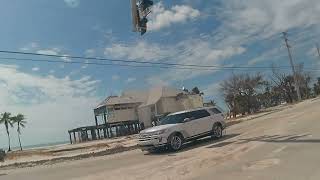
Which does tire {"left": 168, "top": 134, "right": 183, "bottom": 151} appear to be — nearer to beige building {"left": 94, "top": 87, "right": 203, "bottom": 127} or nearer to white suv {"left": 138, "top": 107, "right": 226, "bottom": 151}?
white suv {"left": 138, "top": 107, "right": 226, "bottom": 151}

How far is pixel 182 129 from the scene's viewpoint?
23.5m

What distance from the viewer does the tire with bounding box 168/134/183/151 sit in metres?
22.5

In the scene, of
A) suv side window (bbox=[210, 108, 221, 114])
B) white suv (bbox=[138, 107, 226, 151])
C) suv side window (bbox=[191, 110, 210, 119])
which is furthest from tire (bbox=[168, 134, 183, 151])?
suv side window (bbox=[210, 108, 221, 114])

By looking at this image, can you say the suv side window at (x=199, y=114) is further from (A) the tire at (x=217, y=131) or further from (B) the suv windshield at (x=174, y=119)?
(A) the tire at (x=217, y=131)

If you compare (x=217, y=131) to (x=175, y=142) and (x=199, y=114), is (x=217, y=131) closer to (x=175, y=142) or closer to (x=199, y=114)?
(x=199, y=114)

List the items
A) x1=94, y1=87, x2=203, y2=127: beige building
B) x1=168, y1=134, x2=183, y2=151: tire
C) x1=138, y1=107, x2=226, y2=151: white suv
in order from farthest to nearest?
x1=94, y1=87, x2=203, y2=127: beige building, x1=168, y1=134, x2=183, y2=151: tire, x1=138, y1=107, x2=226, y2=151: white suv

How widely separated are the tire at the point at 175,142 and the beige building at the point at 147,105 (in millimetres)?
56674

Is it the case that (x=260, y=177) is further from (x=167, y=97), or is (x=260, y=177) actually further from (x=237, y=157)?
(x=167, y=97)

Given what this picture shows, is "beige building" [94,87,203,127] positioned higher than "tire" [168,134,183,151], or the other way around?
"beige building" [94,87,203,127]

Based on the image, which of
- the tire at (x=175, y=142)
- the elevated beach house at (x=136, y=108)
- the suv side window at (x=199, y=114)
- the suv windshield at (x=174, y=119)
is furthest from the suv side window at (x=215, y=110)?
the elevated beach house at (x=136, y=108)

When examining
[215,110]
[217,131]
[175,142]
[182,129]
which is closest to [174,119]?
[182,129]

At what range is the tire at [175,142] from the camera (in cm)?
2248

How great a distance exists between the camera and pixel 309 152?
14430 millimetres

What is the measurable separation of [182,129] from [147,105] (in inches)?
2281
